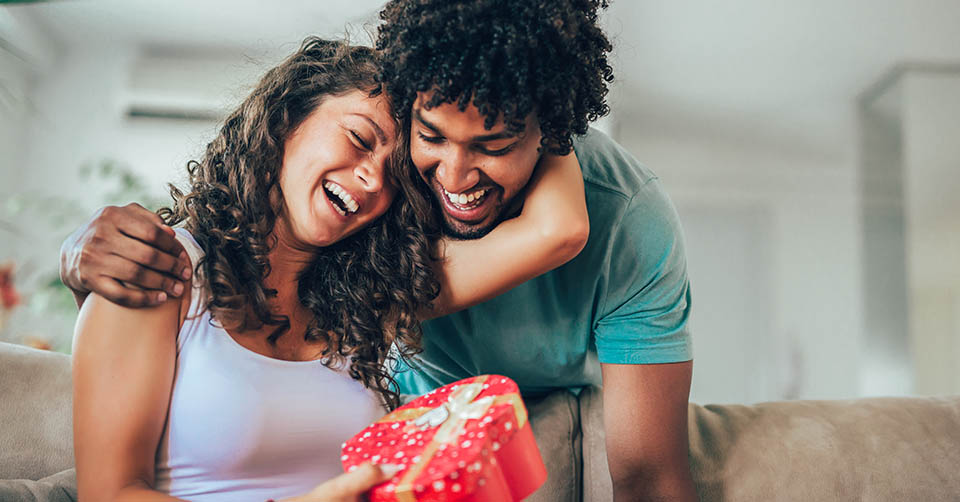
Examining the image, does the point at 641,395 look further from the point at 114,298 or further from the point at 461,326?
the point at 114,298

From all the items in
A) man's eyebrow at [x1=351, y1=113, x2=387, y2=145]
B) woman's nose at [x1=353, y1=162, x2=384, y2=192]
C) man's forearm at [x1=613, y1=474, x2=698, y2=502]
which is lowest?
man's forearm at [x1=613, y1=474, x2=698, y2=502]

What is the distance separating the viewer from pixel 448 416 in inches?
32.0

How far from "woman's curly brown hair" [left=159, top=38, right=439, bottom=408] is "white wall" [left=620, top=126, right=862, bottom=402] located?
3.91 m

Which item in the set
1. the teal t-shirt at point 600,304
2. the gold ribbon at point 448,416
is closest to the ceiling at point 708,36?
the teal t-shirt at point 600,304

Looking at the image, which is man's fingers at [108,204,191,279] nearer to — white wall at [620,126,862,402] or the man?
the man

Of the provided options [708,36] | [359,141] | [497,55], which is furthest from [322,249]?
[708,36]

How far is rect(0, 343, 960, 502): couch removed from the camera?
1.28 metres

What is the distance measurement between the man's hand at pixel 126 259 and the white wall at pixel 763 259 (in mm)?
4194

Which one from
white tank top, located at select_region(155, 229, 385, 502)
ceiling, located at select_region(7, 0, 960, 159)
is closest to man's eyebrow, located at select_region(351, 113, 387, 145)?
white tank top, located at select_region(155, 229, 385, 502)

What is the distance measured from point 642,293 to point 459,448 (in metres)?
0.68

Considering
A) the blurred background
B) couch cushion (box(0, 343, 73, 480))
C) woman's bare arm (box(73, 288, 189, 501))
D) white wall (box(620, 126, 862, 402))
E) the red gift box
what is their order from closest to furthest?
the red gift box
woman's bare arm (box(73, 288, 189, 501))
couch cushion (box(0, 343, 73, 480))
the blurred background
white wall (box(620, 126, 862, 402))

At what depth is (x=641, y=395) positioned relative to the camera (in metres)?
1.29

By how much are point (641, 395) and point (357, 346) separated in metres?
0.50

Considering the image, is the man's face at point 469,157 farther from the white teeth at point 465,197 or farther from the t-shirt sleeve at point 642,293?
the t-shirt sleeve at point 642,293
